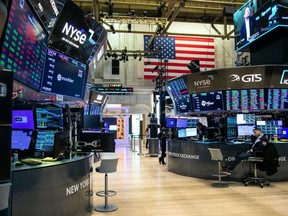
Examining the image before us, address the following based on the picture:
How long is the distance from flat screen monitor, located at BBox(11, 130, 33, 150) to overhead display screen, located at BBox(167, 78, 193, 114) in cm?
576

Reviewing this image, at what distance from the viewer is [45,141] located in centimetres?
409

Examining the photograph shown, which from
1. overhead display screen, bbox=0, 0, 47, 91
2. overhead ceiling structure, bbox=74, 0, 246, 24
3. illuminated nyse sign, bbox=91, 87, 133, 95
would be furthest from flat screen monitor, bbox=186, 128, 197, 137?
illuminated nyse sign, bbox=91, 87, 133, 95

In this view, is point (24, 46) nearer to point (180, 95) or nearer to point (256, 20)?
point (180, 95)

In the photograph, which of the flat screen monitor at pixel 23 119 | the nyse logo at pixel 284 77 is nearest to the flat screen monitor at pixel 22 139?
the flat screen monitor at pixel 23 119

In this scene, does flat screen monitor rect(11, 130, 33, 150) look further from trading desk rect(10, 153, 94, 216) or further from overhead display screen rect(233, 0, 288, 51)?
overhead display screen rect(233, 0, 288, 51)

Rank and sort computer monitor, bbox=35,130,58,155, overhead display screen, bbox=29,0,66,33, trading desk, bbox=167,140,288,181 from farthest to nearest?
trading desk, bbox=167,140,288,181 < computer monitor, bbox=35,130,58,155 < overhead display screen, bbox=29,0,66,33

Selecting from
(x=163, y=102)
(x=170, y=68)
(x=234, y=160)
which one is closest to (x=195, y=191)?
(x=234, y=160)

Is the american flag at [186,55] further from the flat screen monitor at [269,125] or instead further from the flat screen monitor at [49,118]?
the flat screen monitor at [49,118]

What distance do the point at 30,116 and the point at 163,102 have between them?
9.47 meters

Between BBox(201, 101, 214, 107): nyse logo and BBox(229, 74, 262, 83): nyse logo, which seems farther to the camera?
BBox(201, 101, 214, 107): nyse logo

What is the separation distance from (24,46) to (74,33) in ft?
4.27

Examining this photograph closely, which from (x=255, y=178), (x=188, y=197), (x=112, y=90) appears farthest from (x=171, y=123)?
(x=188, y=197)

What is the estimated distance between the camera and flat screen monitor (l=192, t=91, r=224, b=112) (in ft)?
26.6

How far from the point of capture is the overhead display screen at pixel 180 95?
29.4 ft
